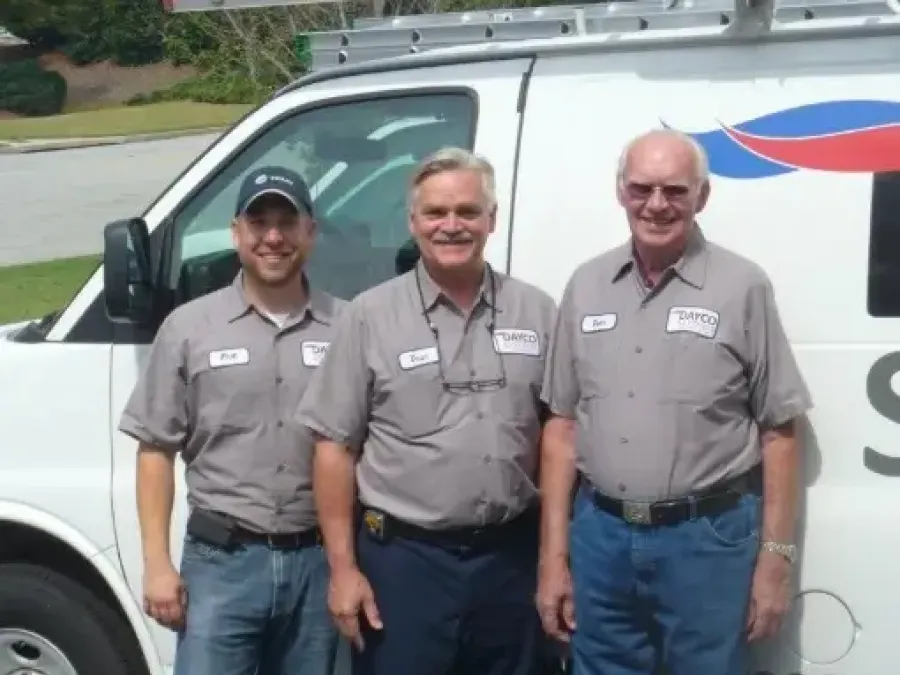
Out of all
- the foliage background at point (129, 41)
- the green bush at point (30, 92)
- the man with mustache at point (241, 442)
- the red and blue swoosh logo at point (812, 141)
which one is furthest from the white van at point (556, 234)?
the green bush at point (30, 92)

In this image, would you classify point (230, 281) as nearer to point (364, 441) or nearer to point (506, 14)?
point (364, 441)

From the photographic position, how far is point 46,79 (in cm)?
4625

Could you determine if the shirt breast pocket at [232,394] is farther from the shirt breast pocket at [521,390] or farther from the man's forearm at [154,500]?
the shirt breast pocket at [521,390]

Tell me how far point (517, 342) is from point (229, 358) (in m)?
0.69

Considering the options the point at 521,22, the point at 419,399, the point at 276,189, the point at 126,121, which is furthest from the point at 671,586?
the point at 126,121

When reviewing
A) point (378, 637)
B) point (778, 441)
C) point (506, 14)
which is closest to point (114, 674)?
point (378, 637)

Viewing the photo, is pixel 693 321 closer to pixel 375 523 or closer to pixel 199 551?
pixel 375 523

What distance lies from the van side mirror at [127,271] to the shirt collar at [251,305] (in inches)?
12.8

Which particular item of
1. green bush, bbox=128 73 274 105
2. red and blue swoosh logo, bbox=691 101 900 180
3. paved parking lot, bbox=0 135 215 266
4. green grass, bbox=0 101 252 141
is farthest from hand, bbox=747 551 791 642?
green bush, bbox=128 73 274 105

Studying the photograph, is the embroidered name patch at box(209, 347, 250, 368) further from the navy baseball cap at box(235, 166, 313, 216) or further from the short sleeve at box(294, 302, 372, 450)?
the navy baseball cap at box(235, 166, 313, 216)

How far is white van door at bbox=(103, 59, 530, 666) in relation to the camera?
3812mm

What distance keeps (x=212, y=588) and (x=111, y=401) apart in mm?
756

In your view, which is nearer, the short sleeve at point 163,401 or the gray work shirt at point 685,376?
the gray work shirt at point 685,376

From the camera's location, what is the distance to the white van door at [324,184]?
150 inches
